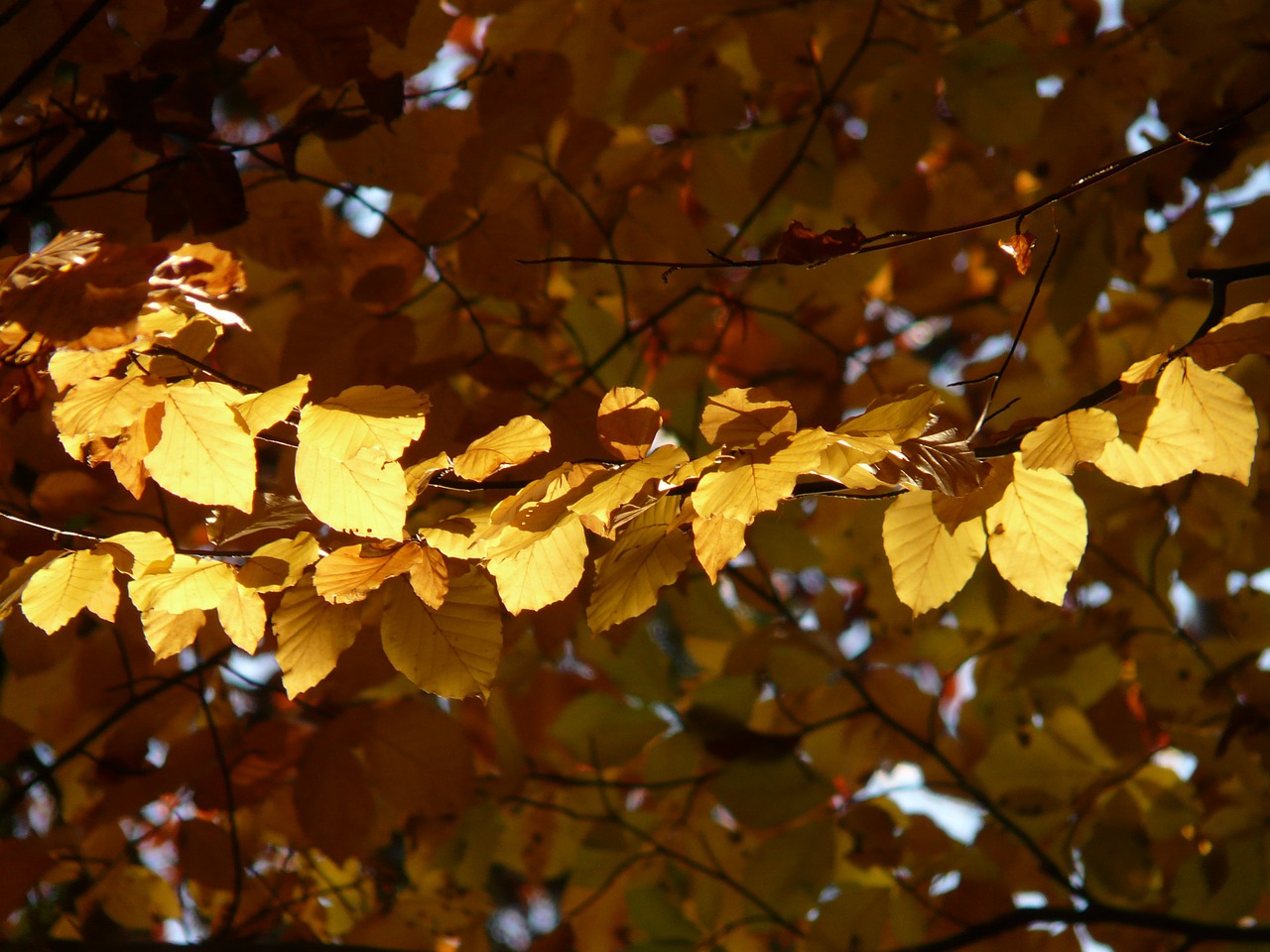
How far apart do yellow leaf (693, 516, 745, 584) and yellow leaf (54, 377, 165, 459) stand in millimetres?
358

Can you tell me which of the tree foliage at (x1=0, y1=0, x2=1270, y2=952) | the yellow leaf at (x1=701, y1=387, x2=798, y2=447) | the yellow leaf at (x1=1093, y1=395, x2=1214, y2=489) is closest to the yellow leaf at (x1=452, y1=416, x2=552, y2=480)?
the tree foliage at (x1=0, y1=0, x2=1270, y2=952)

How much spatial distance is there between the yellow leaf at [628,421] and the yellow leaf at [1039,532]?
0.81 feet

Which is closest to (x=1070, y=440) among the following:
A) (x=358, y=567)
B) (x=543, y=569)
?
(x=543, y=569)

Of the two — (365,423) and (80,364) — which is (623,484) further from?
(80,364)

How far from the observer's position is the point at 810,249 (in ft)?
1.70

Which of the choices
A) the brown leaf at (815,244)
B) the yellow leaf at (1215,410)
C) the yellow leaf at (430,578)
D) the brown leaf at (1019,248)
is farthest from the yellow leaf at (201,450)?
the yellow leaf at (1215,410)

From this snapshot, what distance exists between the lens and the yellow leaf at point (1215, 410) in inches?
24.1

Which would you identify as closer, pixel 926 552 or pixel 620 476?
pixel 620 476

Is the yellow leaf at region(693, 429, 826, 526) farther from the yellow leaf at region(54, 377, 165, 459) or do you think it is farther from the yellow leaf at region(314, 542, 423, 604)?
the yellow leaf at region(54, 377, 165, 459)

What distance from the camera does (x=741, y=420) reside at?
566 mm

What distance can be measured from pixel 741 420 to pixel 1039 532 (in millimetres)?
247

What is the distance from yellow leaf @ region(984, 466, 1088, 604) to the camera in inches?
25.3

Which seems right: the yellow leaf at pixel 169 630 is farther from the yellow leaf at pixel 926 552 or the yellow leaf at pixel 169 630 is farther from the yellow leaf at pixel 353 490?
the yellow leaf at pixel 926 552

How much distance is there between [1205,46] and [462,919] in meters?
1.56
